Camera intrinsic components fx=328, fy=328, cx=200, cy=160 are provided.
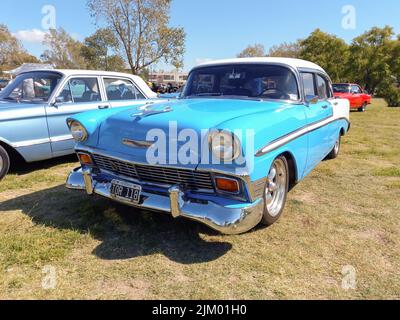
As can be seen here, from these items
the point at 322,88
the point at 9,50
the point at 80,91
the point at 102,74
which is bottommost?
the point at 322,88

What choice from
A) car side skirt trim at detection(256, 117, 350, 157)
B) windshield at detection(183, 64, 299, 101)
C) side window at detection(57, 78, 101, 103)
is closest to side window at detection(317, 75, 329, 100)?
car side skirt trim at detection(256, 117, 350, 157)

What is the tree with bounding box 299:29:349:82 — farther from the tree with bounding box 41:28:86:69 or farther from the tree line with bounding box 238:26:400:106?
the tree with bounding box 41:28:86:69

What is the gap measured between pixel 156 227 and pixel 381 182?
3.35 metres

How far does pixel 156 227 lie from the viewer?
3.13 meters

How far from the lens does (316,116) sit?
397 centimetres

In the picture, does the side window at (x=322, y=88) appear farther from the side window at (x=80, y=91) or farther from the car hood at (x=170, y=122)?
the side window at (x=80, y=91)

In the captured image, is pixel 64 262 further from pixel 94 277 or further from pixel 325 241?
pixel 325 241

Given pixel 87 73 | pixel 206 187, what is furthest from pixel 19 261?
pixel 87 73

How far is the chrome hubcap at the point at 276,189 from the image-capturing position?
312cm

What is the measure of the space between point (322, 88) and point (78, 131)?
11.2 ft

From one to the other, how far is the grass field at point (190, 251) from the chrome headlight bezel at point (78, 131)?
2.52 ft

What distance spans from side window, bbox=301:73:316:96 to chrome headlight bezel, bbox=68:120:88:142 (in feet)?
8.29

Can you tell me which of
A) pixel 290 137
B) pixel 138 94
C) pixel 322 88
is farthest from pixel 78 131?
pixel 322 88

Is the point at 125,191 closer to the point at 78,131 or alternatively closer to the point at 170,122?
the point at 170,122
